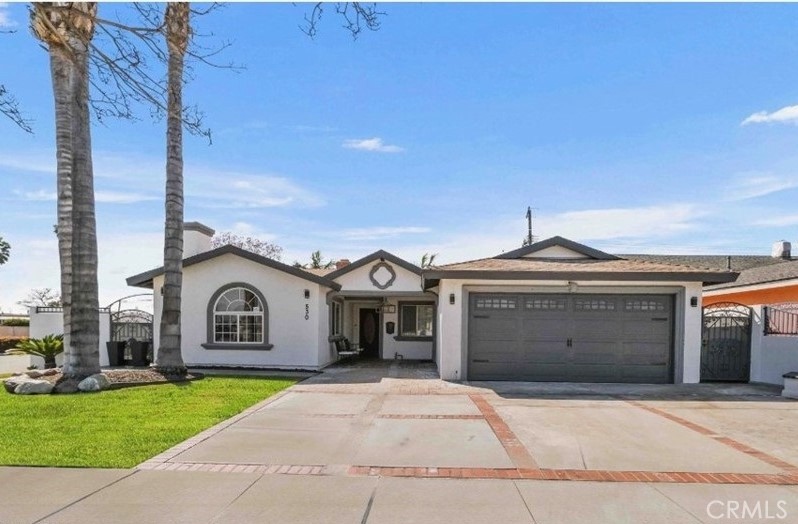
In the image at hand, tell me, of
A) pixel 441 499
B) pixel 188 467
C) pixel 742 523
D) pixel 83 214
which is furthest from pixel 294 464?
pixel 83 214

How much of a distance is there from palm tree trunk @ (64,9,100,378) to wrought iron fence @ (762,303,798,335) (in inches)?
618

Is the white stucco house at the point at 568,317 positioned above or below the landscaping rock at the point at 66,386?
above

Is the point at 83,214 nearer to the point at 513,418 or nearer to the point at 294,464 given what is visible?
the point at 294,464

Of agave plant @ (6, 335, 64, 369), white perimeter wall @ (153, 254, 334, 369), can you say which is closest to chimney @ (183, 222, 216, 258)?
white perimeter wall @ (153, 254, 334, 369)

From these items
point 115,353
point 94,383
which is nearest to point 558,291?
point 94,383

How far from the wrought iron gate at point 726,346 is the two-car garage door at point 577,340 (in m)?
1.36

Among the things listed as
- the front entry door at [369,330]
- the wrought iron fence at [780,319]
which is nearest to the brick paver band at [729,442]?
the wrought iron fence at [780,319]

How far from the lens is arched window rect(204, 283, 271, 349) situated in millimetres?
15320

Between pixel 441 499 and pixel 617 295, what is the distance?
371 inches

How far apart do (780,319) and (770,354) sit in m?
0.90

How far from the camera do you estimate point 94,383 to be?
1069 cm

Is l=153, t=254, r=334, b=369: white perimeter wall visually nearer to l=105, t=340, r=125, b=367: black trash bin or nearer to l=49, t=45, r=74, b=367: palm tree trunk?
l=105, t=340, r=125, b=367: black trash bin

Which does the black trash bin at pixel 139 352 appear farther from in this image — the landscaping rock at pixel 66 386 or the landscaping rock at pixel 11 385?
the landscaping rock at pixel 66 386

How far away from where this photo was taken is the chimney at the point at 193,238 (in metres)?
15.8
